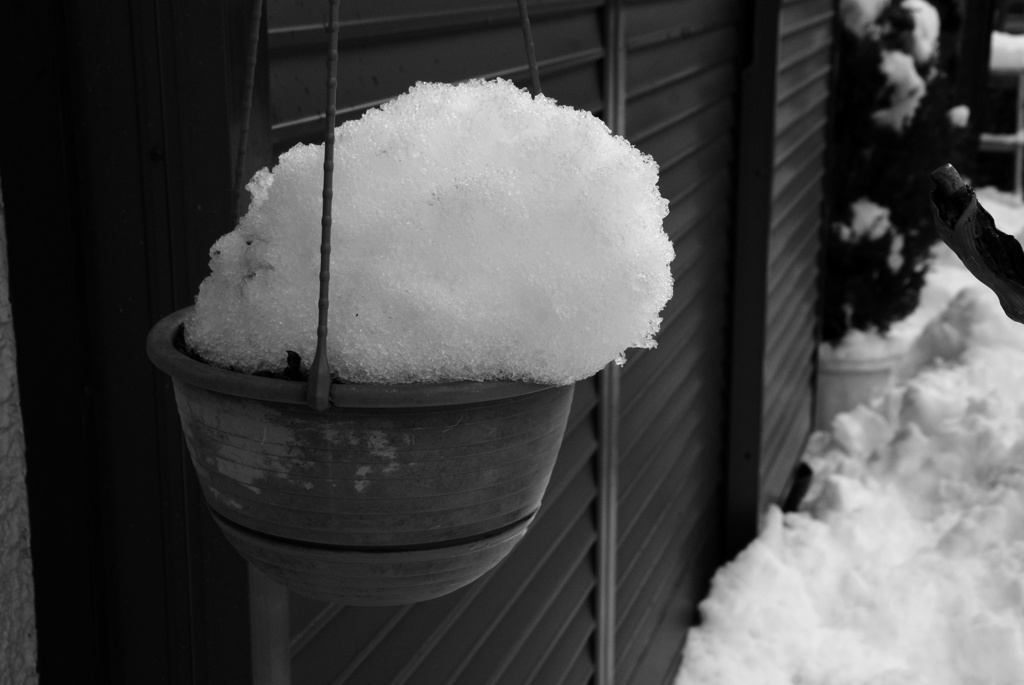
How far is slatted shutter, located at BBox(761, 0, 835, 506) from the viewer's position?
4.66 m

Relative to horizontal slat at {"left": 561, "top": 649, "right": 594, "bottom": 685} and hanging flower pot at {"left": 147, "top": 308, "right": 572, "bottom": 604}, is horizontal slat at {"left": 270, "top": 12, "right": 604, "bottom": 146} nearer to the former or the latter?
hanging flower pot at {"left": 147, "top": 308, "right": 572, "bottom": 604}

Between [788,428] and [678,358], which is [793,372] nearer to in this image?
[788,428]

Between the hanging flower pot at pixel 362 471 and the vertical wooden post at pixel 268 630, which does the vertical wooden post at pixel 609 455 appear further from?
the hanging flower pot at pixel 362 471

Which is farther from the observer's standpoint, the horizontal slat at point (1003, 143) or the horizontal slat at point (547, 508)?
the horizontal slat at point (1003, 143)

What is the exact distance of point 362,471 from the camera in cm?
103

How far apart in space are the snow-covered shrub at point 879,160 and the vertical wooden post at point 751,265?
1875 mm

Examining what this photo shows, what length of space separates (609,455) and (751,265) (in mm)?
1651

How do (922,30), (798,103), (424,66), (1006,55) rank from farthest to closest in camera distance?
(1006,55)
(922,30)
(798,103)
(424,66)

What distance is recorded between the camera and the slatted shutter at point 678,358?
311 cm

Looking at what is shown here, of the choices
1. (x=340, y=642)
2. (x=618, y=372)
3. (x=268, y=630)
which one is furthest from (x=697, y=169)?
(x=268, y=630)

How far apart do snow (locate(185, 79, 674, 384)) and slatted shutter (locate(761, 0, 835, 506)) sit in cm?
325

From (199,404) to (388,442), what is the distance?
164 mm

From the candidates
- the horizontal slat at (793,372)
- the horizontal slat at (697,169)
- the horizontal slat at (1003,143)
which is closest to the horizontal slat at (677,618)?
the horizontal slat at (793,372)

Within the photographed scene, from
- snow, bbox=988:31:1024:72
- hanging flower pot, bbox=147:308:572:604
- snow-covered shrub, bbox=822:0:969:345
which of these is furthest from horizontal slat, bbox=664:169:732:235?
snow, bbox=988:31:1024:72
